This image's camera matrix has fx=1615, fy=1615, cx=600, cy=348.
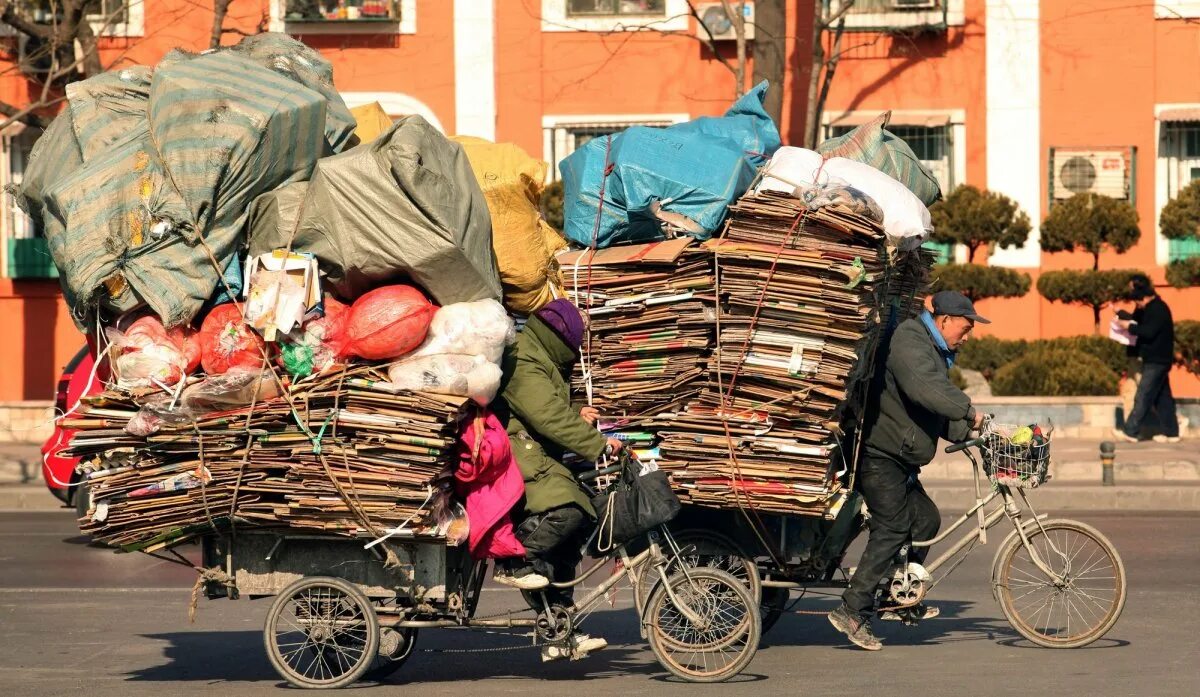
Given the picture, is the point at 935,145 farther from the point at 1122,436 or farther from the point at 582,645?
the point at 582,645

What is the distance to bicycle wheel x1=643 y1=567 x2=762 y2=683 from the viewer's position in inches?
282

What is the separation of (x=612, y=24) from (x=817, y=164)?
48.4ft

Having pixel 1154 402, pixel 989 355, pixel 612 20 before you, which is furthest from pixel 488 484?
pixel 612 20

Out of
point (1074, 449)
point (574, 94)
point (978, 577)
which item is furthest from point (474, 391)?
point (574, 94)

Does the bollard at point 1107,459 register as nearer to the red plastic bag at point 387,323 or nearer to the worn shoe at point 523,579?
the worn shoe at point 523,579

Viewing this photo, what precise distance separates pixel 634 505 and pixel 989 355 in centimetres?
1324

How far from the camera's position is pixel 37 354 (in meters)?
22.3

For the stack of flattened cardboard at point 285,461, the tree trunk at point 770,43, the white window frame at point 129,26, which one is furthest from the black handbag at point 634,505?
the white window frame at point 129,26

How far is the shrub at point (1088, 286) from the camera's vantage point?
61.9ft

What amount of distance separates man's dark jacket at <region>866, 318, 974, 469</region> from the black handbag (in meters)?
1.14

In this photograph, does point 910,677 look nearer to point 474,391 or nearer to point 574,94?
point 474,391

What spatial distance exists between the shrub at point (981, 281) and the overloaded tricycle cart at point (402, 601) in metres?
12.5

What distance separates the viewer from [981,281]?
1919 centimetres

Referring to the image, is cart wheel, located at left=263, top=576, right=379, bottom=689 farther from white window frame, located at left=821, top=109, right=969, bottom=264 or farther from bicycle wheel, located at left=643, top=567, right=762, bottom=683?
white window frame, located at left=821, top=109, right=969, bottom=264
